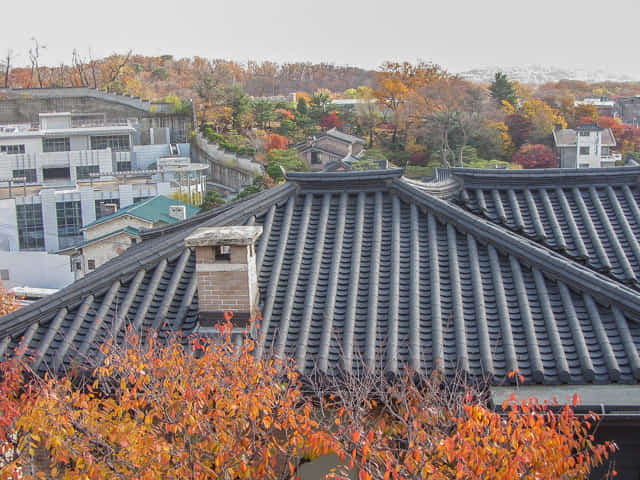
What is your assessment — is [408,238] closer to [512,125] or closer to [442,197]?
[442,197]

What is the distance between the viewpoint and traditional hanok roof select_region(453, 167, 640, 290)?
9.06 meters

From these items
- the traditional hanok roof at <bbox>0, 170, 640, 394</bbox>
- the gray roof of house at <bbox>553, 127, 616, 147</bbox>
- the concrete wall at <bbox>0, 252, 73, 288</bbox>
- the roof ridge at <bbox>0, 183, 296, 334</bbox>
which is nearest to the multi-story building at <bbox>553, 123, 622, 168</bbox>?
the gray roof of house at <bbox>553, 127, 616, 147</bbox>

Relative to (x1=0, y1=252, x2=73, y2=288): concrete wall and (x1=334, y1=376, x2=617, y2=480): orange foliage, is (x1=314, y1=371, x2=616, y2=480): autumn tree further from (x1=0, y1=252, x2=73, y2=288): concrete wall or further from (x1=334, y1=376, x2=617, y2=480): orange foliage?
(x1=0, y1=252, x2=73, y2=288): concrete wall

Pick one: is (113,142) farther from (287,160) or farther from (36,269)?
(36,269)

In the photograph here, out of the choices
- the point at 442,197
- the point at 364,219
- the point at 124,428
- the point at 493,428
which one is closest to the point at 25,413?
the point at 124,428

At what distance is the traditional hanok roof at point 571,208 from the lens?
906 cm

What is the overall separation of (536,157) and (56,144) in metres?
37.3

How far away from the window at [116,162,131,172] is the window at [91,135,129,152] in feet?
5.92

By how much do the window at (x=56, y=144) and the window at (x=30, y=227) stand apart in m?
15.3

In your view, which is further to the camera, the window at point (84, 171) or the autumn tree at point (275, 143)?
the autumn tree at point (275, 143)

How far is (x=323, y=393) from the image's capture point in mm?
6254

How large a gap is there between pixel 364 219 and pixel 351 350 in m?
2.55

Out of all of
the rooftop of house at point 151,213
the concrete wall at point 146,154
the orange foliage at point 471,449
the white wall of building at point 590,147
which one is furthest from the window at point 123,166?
the orange foliage at point 471,449

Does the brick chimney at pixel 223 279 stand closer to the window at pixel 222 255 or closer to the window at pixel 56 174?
the window at pixel 222 255
